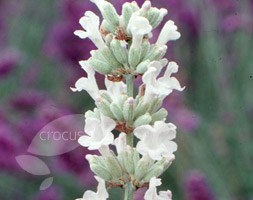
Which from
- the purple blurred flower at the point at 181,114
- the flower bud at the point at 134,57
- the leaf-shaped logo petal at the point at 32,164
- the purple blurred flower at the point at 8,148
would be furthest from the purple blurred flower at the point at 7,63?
the flower bud at the point at 134,57

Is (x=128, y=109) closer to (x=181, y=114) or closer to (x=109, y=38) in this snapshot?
(x=109, y=38)

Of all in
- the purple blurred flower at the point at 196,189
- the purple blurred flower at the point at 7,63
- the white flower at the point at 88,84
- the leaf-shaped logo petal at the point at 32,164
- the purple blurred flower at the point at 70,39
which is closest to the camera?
the white flower at the point at 88,84

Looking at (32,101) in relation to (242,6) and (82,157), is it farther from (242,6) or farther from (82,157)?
(242,6)

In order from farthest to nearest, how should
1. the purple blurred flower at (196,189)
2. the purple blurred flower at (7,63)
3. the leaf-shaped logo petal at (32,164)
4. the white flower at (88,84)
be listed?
the purple blurred flower at (7,63)
the leaf-shaped logo petal at (32,164)
the purple blurred flower at (196,189)
the white flower at (88,84)

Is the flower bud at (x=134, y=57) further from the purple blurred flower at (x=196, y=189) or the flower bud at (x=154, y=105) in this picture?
the purple blurred flower at (x=196, y=189)

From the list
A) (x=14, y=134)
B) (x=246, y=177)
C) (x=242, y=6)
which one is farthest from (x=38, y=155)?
(x=242, y=6)

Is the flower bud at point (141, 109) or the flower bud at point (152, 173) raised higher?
the flower bud at point (141, 109)

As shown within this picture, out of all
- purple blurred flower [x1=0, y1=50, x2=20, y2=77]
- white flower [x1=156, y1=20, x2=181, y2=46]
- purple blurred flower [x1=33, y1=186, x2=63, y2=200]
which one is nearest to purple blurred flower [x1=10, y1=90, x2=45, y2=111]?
purple blurred flower [x1=0, y1=50, x2=20, y2=77]
